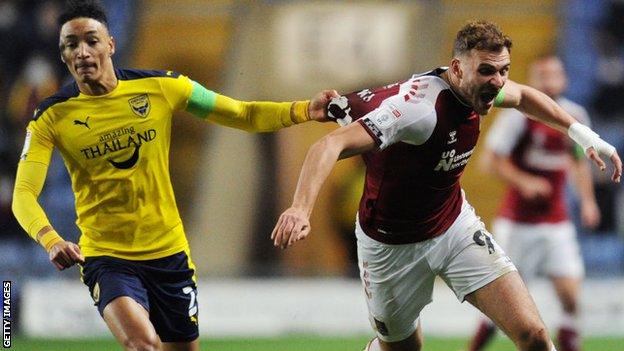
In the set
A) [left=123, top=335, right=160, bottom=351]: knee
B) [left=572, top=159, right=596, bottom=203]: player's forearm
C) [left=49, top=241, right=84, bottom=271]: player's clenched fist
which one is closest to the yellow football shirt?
[left=49, top=241, right=84, bottom=271]: player's clenched fist

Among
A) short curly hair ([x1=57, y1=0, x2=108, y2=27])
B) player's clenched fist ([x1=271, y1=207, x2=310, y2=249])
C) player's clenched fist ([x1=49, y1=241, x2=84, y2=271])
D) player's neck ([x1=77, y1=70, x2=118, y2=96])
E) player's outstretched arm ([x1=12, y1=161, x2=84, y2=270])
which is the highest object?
short curly hair ([x1=57, y1=0, x2=108, y2=27])

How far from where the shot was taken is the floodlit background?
13.4 meters

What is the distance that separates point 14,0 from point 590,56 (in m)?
7.35

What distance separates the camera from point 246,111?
5.90 meters

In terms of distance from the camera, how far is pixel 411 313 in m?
6.06

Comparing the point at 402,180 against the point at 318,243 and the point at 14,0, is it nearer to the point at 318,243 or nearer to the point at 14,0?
the point at 318,243

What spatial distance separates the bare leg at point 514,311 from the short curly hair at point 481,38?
3.75 ft

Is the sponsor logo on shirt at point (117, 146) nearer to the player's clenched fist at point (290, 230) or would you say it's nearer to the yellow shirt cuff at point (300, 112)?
the yellow shirt cuff at point (300, 112)

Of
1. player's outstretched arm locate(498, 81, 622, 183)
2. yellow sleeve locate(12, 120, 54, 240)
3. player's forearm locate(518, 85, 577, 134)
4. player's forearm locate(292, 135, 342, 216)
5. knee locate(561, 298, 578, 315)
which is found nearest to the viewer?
player's forearm locate(292, 135, 342, 216)

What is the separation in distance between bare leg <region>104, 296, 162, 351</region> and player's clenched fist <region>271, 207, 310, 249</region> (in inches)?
49.7

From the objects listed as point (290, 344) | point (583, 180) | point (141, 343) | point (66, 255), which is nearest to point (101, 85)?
point (66, 255)

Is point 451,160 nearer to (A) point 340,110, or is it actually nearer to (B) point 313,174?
(A) point 340,110

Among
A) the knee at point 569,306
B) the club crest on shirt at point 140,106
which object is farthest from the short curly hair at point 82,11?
the knee at point 569,306

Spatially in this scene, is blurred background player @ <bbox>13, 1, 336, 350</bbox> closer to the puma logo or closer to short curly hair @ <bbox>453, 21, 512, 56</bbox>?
the puma logo
